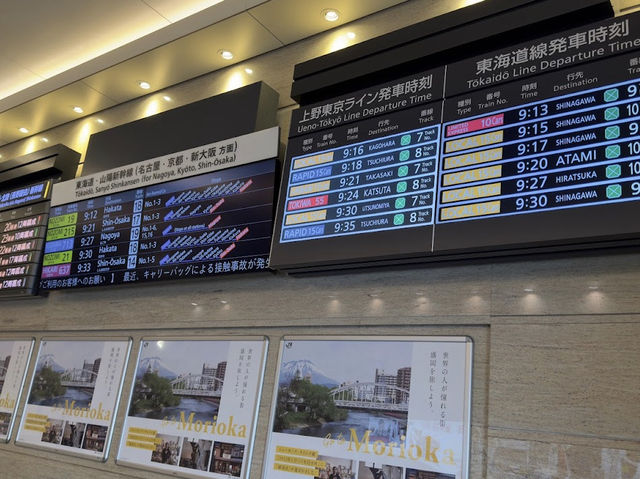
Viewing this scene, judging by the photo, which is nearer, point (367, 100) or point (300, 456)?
point (300, 456)

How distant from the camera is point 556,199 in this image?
189 centimetres

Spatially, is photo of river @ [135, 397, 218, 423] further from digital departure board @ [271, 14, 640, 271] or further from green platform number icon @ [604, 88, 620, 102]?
green platform number icon @ [604, 88, 620, 102]

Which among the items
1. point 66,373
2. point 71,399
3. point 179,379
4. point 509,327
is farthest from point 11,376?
point 509,327

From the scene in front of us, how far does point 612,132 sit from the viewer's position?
1.88 meters

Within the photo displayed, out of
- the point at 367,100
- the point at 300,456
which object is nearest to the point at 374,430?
the point at 300,456

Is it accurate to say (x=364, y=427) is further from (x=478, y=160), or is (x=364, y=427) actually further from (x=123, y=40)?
(x=123, y=40)

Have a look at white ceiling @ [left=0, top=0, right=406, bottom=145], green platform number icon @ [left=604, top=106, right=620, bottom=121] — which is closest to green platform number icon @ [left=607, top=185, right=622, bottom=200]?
green platform number icon @ [left=604, top=106, right=620, bottom=121]

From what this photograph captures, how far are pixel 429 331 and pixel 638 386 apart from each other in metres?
0.70

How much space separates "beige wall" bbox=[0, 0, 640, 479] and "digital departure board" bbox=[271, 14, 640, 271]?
0.47ft

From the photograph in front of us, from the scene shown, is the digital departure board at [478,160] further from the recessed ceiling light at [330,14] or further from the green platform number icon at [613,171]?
the recessed ceiling light at [330,14]

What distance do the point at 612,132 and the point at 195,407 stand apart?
6.75 feet

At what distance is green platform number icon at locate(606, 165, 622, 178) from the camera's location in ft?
5.95

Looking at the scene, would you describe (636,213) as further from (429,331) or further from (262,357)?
(262,357)

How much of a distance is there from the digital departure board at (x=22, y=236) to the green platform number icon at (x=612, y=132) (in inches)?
129
